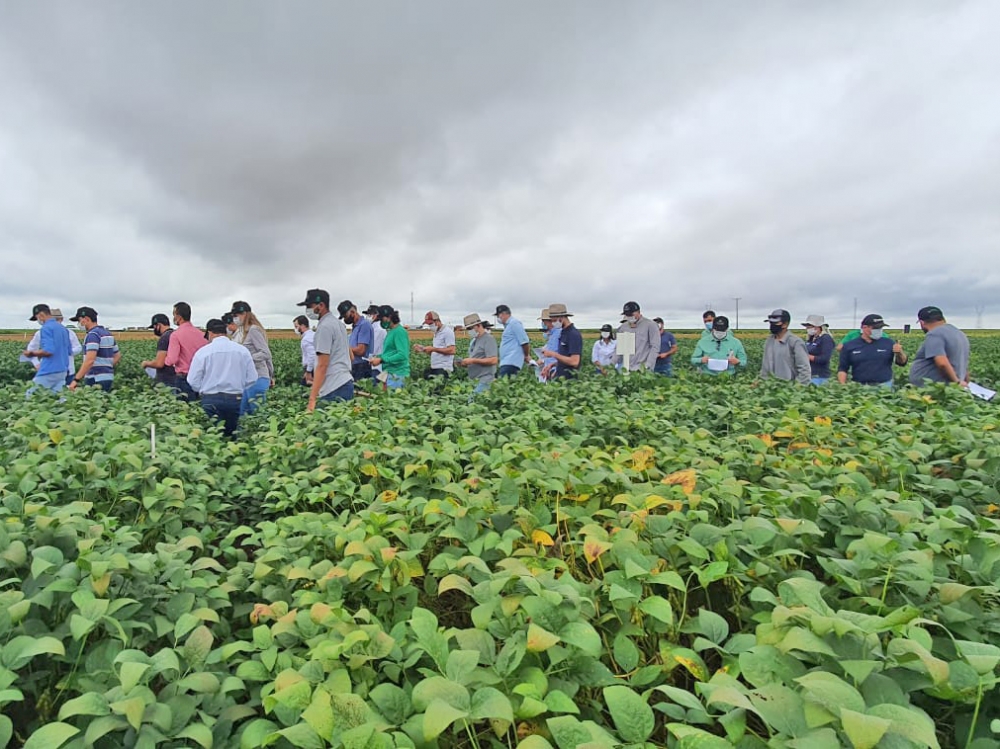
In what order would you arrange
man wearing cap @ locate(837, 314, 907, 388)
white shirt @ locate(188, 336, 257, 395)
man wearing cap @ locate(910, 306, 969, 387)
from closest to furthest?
white shirt @ locate(188, 336, 257, 395) < man wearing cap @ locate(910, 306, 969, 387) < man wearing cap @ locate(837, 314, 907, 388)

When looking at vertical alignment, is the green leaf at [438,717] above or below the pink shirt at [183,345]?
below

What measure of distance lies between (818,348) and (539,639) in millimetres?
9523

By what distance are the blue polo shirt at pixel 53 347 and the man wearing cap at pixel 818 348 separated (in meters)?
11.4

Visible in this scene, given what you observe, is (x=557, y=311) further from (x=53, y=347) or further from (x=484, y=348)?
(x=53, y=347)

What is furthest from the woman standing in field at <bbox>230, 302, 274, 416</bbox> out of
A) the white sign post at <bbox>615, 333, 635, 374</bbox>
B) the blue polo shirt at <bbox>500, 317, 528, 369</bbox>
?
the white sign post at <bbox>615, 333, 635, 374</bbox>

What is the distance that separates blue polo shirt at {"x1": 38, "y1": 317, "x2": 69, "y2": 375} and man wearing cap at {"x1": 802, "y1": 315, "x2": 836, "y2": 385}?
37.3 ft

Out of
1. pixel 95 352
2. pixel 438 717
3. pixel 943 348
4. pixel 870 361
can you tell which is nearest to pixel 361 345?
pixel 95 352

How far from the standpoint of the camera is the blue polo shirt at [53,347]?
310 inches

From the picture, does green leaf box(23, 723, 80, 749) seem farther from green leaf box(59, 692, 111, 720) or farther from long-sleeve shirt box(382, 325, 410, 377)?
long-sleeve shirt box(382, 325, 410, 377)

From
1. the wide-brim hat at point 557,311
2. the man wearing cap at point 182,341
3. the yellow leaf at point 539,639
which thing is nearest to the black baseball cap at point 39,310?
the man wearing cap at point 182,341

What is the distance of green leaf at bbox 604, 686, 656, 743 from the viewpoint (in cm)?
105

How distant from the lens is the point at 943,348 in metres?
6.28

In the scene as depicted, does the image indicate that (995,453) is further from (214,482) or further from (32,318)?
(32,318)

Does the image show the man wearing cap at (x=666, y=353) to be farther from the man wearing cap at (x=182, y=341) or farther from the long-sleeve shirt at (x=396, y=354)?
the man wearing cap at (x=182, y=341)
